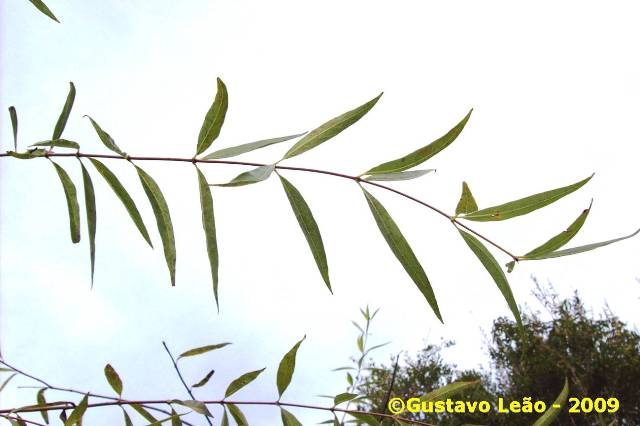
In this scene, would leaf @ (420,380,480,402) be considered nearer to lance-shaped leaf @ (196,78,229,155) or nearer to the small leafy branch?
the small leafy branch

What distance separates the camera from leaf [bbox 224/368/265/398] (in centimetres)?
97

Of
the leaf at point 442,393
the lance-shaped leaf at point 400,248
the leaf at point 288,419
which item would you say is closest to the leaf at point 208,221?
the lance-shaped leaf at point 400,248

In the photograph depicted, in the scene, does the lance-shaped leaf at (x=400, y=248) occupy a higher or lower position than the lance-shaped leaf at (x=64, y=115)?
lower

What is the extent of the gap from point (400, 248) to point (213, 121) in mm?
313

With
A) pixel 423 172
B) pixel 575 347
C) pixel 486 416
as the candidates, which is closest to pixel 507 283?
pixel 423 172

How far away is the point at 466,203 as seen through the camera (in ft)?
2.64

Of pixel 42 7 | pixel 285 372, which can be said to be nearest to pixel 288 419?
pixel 285 372

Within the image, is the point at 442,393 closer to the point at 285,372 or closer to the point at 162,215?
the point at 285,372

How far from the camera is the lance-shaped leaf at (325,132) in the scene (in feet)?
2.51

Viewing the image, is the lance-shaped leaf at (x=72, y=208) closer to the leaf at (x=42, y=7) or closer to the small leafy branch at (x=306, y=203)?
the small leafy branch at (x=306, y=203)

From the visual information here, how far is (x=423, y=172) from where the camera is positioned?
2.55ft

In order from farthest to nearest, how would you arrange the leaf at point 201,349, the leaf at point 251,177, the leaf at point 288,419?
the leaf at point 201,349
the leaf at point 288,419
the leaf at point 251,177

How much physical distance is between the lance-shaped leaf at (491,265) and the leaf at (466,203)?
0.11ft

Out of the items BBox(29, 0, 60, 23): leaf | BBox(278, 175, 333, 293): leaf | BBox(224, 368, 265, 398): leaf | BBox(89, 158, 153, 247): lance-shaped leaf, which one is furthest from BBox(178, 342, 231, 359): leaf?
BBox(29, 0, 60, 23): leaf
